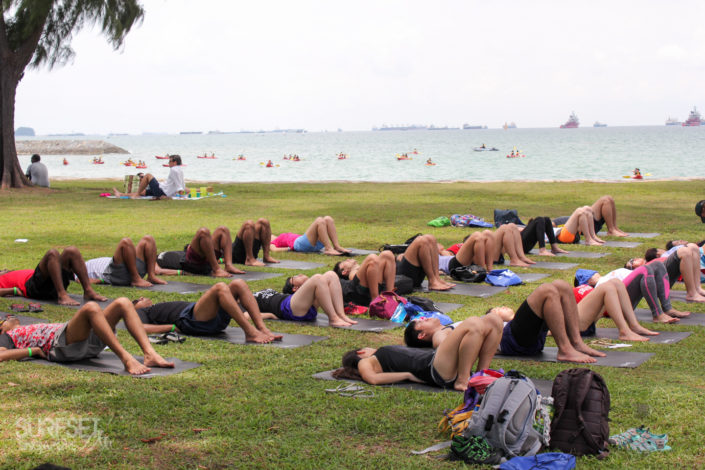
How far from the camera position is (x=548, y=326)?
22.4ft

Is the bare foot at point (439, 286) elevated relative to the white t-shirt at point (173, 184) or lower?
lower

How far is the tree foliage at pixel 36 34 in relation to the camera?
2455 centimetres

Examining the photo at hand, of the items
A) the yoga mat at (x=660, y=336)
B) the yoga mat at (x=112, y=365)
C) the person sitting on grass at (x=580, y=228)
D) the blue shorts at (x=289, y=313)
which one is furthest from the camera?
the person sitting on grass at (x=580, y=228)

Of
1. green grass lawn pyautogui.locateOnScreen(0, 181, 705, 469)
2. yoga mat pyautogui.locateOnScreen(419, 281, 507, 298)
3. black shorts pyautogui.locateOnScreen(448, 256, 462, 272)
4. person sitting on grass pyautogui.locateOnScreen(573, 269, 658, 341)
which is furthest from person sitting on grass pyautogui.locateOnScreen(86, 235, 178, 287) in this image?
person sitting on grass pyautogui.locateOnScreen(573, 269, 658, 341)

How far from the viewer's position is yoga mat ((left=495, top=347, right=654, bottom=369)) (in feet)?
22.1

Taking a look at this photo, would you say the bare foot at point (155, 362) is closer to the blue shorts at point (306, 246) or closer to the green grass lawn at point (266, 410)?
the green grass lawn at point (266, 410)

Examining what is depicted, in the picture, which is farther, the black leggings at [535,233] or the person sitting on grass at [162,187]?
the person sitting on grass at [162,187]

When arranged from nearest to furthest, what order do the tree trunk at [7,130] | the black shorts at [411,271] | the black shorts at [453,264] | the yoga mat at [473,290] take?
the yoga mat at [473,290]
the black shorts at [411,271]
the black shorts at [453,264]
the tree trunk at [7,130]

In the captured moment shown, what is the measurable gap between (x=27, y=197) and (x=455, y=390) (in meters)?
20.0

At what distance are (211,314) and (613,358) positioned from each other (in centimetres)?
377

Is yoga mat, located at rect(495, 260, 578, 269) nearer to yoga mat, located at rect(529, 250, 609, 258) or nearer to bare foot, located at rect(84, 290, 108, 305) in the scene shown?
yoga mat, located at rect(529, 250, 609, 258)

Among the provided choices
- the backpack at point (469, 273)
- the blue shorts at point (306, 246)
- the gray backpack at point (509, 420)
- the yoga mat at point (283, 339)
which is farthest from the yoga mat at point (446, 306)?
the blue shorts at point (306, 246)

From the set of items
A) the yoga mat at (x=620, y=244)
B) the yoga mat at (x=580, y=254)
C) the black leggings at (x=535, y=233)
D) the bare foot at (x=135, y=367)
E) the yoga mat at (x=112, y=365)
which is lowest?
the yoga mat at (x=112, y=365)

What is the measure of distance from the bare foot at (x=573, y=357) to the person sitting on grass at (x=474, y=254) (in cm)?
428
